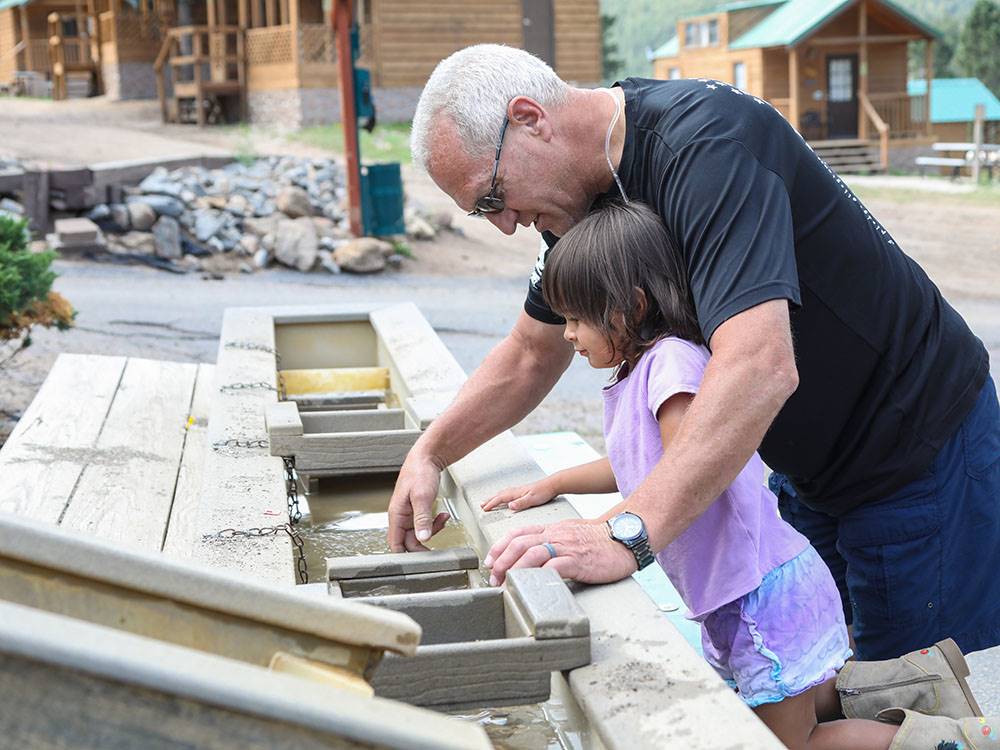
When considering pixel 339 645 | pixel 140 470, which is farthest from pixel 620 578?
pixel 140 470

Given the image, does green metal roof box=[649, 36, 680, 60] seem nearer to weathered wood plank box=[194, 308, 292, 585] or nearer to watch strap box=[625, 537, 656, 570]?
weathered wood plank box=[194, 308, 292, 585]

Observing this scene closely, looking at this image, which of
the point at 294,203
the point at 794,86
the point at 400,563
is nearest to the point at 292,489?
the point at 400,563

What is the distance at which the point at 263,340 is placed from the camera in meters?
5.26

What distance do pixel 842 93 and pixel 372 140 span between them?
13.6 m

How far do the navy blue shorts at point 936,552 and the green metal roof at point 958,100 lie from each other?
136 ft

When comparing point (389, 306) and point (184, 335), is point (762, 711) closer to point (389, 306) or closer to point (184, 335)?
point (389, 306)

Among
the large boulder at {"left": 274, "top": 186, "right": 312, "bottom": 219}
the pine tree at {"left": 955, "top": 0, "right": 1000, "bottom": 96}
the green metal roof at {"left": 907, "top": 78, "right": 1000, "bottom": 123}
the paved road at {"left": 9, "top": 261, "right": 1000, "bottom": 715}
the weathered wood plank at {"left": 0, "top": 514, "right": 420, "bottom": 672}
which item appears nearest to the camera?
the weathered wood plank at {"left": 0, "top": 514, "right": 420, "bottom": 672}

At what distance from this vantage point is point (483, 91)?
8.34ft

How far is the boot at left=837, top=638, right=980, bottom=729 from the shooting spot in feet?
8.63

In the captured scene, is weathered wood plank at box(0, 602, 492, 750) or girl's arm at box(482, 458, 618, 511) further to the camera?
girl's arm at box(482, 458, 618, 511)

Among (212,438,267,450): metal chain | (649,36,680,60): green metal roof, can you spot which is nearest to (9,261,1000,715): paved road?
(212,438,267,450): metal chain

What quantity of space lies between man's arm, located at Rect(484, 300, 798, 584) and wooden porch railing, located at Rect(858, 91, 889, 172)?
27.7m

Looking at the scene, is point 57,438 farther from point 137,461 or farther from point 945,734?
point 945,734

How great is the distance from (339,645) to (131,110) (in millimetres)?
30701
